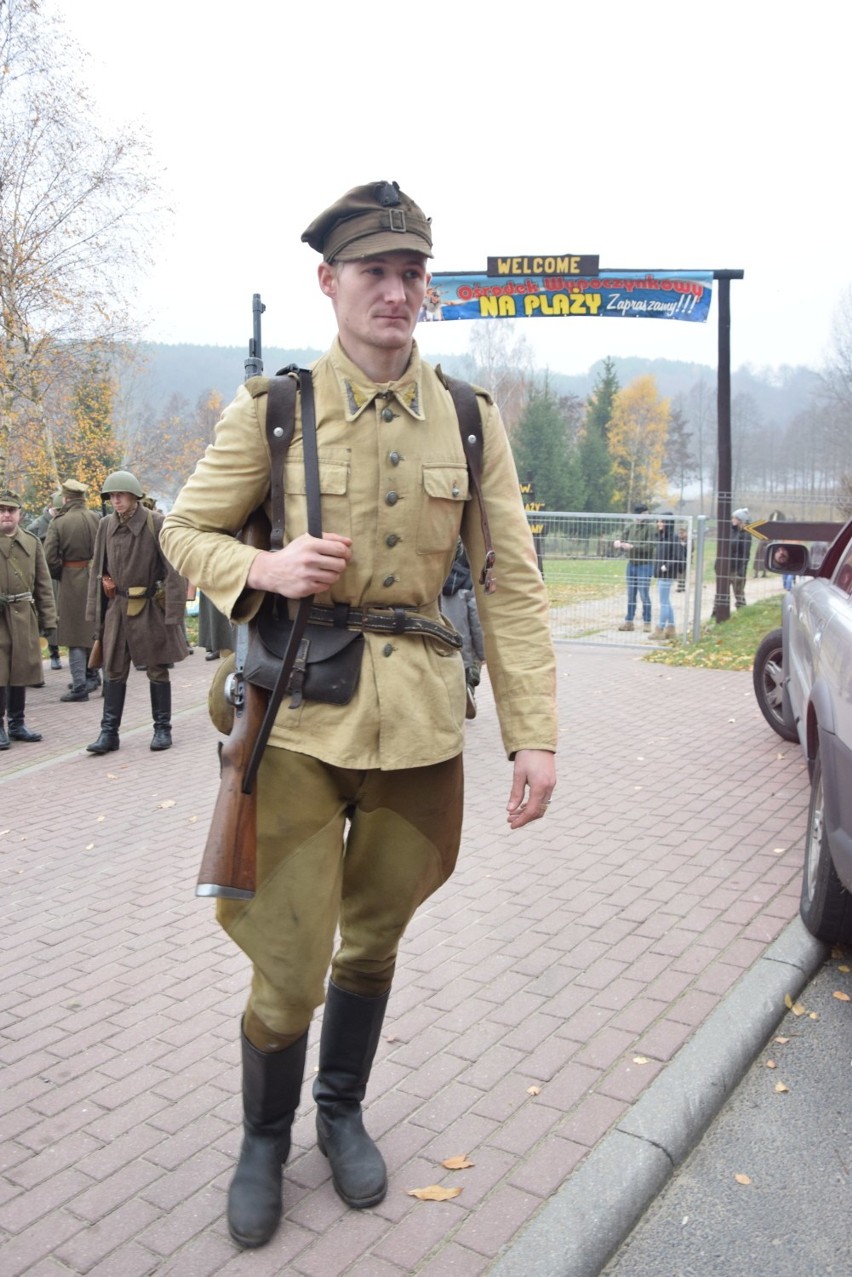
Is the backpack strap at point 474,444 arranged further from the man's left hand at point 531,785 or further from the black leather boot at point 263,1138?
the black leather boot at point 263,1138

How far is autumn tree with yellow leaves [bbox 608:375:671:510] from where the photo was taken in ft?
250

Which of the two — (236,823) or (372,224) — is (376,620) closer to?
(236,823)

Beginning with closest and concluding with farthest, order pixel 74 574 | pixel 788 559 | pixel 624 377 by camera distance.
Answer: pixel 788 559 → pixel 74 574 → pixel 624 377

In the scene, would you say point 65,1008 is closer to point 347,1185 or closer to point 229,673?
point 347,1185

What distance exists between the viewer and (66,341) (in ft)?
82.0

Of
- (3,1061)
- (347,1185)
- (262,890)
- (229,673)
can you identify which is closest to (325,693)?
(229,673)

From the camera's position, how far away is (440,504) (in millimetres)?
2621

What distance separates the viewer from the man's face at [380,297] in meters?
2.50

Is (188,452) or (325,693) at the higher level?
(188,452)

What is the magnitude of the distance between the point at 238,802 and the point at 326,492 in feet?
2.29

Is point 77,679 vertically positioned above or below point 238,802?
below

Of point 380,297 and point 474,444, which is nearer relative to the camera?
point 380,297

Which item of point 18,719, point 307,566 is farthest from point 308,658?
point 18,719

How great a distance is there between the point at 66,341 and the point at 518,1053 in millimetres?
24195
